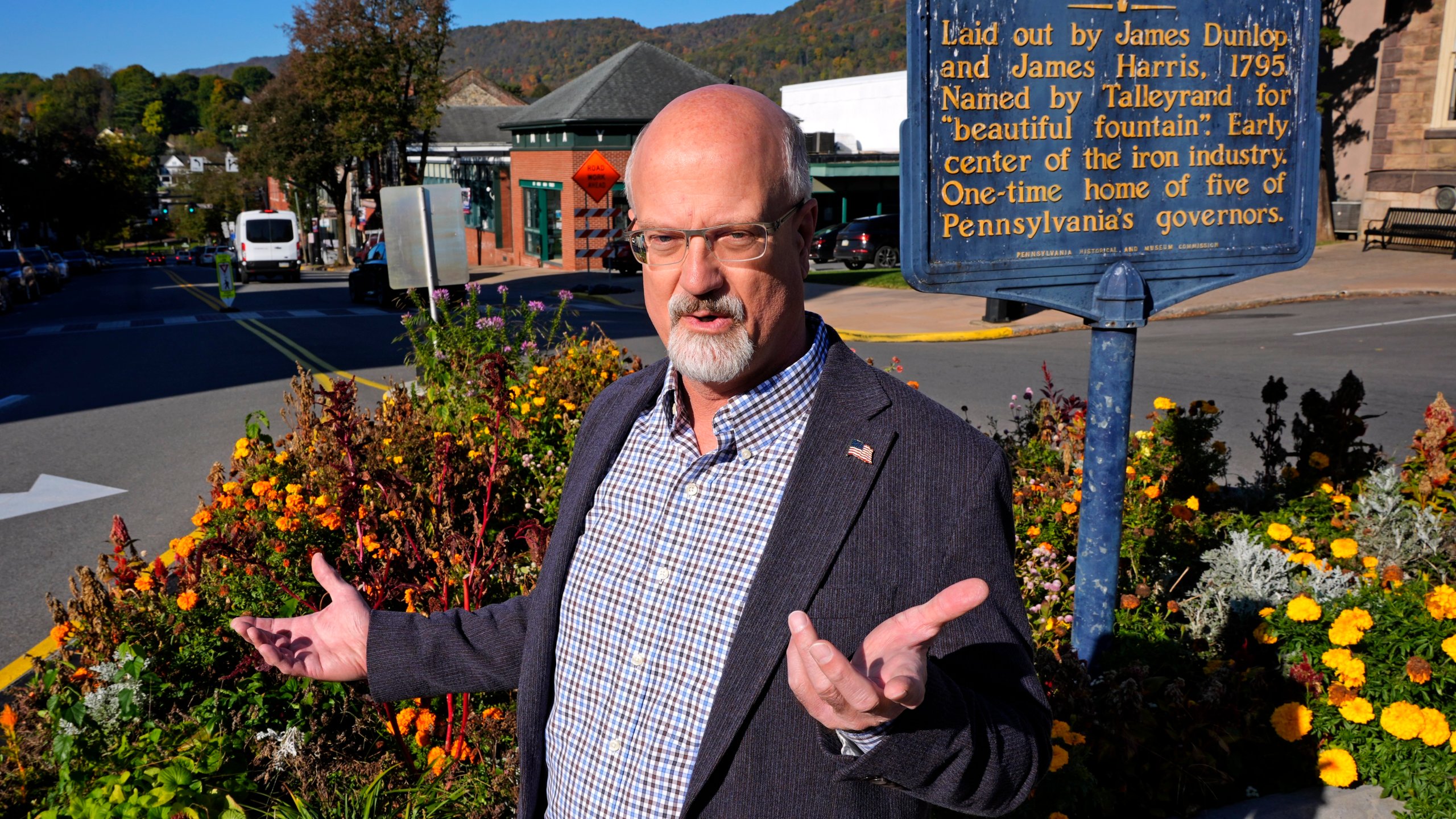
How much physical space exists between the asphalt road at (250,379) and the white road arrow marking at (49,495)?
10 centimetres

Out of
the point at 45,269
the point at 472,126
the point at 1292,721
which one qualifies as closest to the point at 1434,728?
the point at 1292,721

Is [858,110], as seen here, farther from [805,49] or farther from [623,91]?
[805,49]


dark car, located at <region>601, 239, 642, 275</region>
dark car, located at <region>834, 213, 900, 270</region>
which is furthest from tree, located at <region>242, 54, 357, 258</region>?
dark car, located at <region>834, 213, 900, 270</region>

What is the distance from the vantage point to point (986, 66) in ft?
10.6

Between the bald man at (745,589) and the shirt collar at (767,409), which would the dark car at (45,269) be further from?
the shirt collar at (767,409)

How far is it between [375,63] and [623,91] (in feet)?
38.6

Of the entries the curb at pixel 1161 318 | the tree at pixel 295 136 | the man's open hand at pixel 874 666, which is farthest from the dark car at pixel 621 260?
the man's open hand at pixel 874 666

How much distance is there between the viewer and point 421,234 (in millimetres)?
8133

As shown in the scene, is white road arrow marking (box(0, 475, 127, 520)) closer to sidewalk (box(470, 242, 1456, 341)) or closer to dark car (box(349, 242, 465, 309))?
sidewalk (box(470, 242, 1456, 341))

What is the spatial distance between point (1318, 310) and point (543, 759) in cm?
1613

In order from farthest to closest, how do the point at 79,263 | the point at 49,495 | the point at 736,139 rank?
the point at 79,263, the point at 49,495, the point at 736,139

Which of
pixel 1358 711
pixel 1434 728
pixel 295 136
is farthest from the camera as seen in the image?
pixel 295 136

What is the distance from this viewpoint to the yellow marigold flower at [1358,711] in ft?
9.38

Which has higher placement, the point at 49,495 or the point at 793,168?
the point at 793,168
